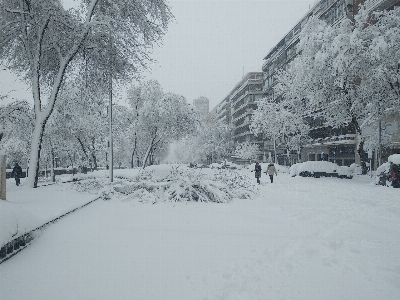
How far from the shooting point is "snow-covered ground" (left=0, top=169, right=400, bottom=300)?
10.9 ft

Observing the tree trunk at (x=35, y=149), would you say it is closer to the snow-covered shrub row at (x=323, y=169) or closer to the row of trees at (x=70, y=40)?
the row of trees at (x=70, y=40)

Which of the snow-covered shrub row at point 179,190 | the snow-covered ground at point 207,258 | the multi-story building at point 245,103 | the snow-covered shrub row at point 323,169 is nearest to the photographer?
the snow-covered ground at point 207,258

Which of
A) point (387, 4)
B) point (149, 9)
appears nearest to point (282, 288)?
point (149, 9)

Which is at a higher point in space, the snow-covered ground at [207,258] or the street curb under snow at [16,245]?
the street curb under snow at [16,245]

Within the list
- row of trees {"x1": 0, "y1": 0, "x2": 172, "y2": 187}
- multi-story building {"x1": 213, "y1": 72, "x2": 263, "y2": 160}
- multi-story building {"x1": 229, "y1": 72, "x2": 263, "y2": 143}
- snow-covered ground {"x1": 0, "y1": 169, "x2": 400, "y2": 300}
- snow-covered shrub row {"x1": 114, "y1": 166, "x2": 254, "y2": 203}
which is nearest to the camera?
snow-covered ground {"x1": 0, "y1": 169, "x2": 400, "y2": 300}

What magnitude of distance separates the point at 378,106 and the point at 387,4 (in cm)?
1399

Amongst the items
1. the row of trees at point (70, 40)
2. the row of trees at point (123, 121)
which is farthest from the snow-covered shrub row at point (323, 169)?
the row of trees at point (70, 40)

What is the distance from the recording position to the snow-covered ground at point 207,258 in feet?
10.9

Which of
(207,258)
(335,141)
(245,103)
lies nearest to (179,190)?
(207,258)

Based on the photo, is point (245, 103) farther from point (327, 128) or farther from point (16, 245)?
point (16, 245)

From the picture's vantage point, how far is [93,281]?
3.49 meters

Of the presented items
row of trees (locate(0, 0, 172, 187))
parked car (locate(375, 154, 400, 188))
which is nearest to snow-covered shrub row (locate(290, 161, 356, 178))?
parked car (locate(375, 154, 400, 188))

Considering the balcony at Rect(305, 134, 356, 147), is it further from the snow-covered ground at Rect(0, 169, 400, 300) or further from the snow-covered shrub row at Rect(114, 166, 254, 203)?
the snow-covered ground at Rect(0, 169, 400, 300)

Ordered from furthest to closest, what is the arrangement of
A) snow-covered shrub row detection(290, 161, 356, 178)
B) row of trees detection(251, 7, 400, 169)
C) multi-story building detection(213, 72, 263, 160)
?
multi-story building detection(213, 72, 263, 160)
snow-covered shrub row detection(290, 161, 356, 178)
row of trees detection(251, 7, 400, 169)
